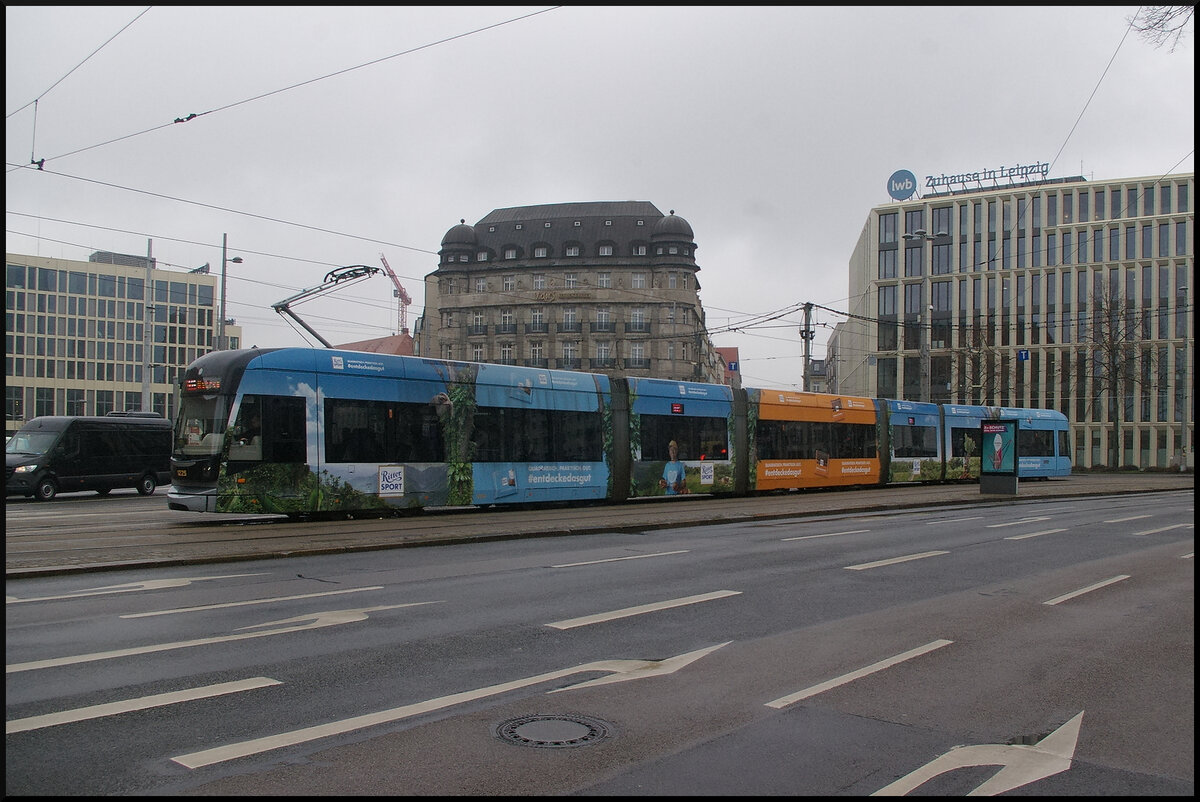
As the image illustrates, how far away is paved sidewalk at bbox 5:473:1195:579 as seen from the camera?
39.5 ft

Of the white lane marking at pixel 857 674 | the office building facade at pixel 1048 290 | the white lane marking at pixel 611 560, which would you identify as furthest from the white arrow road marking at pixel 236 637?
the office building facade at pixel 1048 290

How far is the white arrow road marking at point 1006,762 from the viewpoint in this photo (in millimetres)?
4582

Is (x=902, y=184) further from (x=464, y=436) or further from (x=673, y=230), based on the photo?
(x=464, y=436)

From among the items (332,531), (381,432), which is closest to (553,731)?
(332,531)

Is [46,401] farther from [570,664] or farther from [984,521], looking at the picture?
[570,664]

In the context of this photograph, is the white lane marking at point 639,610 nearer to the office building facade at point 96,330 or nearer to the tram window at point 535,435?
the tram window at point 535,435


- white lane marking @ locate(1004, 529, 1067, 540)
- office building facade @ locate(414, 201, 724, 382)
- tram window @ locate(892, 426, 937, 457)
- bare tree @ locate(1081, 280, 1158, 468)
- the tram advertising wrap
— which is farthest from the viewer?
office building facade @ locate(414, 201, 724, 382)

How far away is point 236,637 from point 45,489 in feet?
77.8

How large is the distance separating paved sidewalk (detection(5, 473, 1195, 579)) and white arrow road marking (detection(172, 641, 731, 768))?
7055 millimetres

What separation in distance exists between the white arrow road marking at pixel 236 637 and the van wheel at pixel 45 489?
74.7ft

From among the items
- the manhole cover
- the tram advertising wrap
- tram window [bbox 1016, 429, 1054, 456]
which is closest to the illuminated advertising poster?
the tram advertising wrap

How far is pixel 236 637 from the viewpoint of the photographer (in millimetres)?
7492

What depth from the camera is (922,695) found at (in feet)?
20.4

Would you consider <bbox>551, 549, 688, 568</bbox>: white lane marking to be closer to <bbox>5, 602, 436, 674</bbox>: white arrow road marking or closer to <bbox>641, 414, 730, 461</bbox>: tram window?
<bbox>5, 602, 436, 674</bbox>: white arrow road marking
